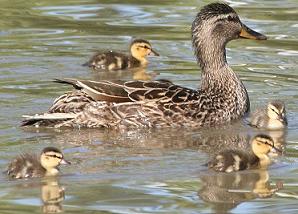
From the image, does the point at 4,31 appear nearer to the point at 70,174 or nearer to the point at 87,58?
the point at 87,58

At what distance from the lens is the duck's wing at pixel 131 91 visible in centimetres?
1030

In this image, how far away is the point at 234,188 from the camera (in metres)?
8.27

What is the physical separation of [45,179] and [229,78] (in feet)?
9.48

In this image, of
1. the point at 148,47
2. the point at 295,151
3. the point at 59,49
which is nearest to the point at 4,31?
the point at 59,49

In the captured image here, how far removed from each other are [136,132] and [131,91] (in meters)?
0.35

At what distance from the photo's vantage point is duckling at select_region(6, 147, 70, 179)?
8.45 m

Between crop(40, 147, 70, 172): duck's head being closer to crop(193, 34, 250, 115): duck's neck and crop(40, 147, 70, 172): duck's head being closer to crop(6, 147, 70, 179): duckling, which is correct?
crop(6, 147, 70, 179): duckling

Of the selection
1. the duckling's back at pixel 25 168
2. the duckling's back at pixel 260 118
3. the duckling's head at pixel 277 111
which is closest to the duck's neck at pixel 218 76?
the duckling's back at pixel 260 118

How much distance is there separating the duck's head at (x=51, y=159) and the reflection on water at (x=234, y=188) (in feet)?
3.17

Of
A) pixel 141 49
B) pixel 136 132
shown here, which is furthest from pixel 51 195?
pixel 141 49

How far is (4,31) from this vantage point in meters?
14.3

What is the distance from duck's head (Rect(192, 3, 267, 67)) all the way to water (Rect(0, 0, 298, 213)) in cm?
65

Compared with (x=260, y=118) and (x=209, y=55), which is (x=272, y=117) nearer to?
(x=260, y=118)

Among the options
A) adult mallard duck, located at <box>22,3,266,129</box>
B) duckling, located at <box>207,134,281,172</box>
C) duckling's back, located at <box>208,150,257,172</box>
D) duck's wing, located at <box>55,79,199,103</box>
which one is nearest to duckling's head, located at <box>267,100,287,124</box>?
adult mallard duck, located at <box>22,3,266,129</box>
